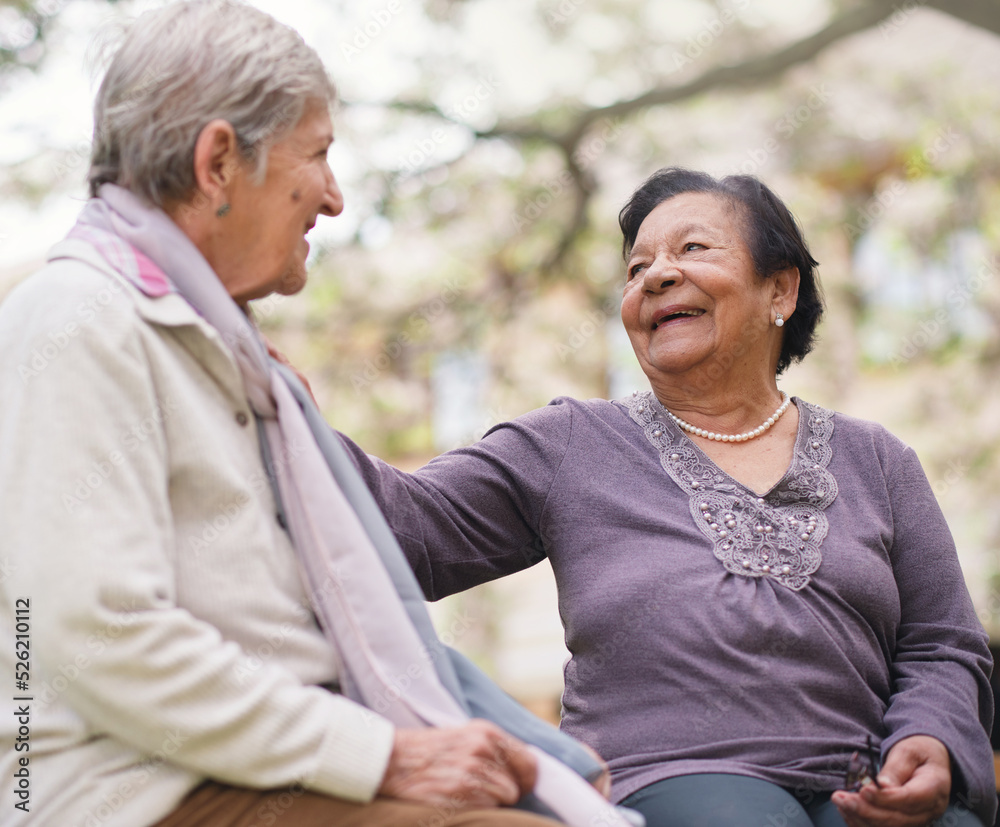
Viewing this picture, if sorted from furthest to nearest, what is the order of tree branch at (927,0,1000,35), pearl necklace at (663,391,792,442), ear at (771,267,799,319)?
tree branch at (927,0,1000,35) → ear at (771,267,799,319) → pearl necklace at (663,391,792,442)

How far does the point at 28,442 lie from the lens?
1.15m

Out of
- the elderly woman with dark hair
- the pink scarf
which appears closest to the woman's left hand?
the elderly woman with dark hair

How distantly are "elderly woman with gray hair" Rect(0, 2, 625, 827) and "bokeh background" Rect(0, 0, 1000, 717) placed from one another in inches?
163

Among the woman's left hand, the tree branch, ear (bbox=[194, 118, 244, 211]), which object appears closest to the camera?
ear (bbox=[194, 118, 244, 211])

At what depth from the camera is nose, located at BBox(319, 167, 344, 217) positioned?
147 centimetres

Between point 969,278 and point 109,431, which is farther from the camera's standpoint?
point 969,278

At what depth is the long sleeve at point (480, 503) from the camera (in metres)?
1.86

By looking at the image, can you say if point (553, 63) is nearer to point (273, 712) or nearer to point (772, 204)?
point (772, 204)

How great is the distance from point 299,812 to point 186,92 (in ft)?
3.07

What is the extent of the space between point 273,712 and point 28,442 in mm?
424

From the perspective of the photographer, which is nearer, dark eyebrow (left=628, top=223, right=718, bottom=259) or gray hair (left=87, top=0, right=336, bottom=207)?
gray hair (left=87, top=0, right=336, bottom=207)

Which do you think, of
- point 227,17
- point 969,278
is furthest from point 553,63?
point 227,17

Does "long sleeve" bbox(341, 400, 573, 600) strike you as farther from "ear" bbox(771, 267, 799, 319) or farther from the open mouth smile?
"ear" bbox(771, 267, 799, 319)

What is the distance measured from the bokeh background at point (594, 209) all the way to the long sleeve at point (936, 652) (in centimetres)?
388
